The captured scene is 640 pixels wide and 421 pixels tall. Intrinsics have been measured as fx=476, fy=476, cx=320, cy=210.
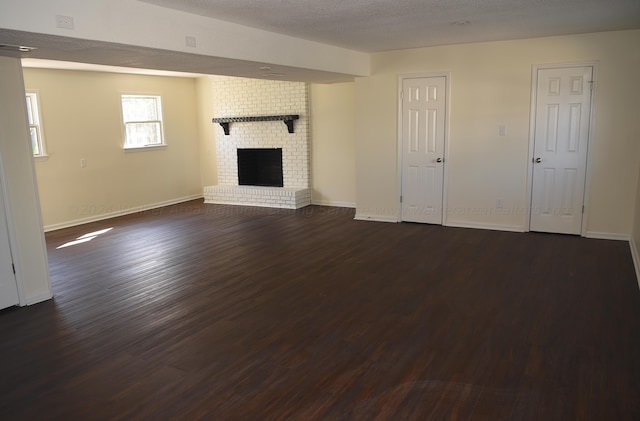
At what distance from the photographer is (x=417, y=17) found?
4.33 meters

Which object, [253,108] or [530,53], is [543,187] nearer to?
[530,53]

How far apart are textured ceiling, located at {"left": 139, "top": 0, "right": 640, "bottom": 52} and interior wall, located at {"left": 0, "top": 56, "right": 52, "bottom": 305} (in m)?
1.44

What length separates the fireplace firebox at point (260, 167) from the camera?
8.90 m

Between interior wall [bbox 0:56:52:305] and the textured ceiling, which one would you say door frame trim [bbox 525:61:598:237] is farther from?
interior wall [bbox 0:56:52:305]

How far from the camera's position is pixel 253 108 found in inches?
349

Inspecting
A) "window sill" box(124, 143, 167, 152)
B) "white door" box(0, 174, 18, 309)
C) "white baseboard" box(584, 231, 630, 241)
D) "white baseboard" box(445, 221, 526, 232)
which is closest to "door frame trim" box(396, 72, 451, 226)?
"white baseboard" box(445, 221, 526, 232)

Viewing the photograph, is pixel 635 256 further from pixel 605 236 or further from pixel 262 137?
pixel 262 137

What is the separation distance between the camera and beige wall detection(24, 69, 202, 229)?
7004 millimetres

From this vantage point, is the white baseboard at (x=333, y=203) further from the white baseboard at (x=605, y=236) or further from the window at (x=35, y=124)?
the window at (x=35, y=124)

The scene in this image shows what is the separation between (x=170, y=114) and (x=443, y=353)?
291 inches

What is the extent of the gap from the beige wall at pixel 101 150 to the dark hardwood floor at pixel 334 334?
1766mm

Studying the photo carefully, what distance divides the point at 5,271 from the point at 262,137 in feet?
18.0

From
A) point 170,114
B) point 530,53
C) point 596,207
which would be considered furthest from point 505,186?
point 170,114

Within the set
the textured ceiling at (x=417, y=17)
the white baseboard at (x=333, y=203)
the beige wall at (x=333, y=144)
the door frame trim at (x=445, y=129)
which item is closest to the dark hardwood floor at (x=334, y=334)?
the door frame trim at (x=445, y=129)
